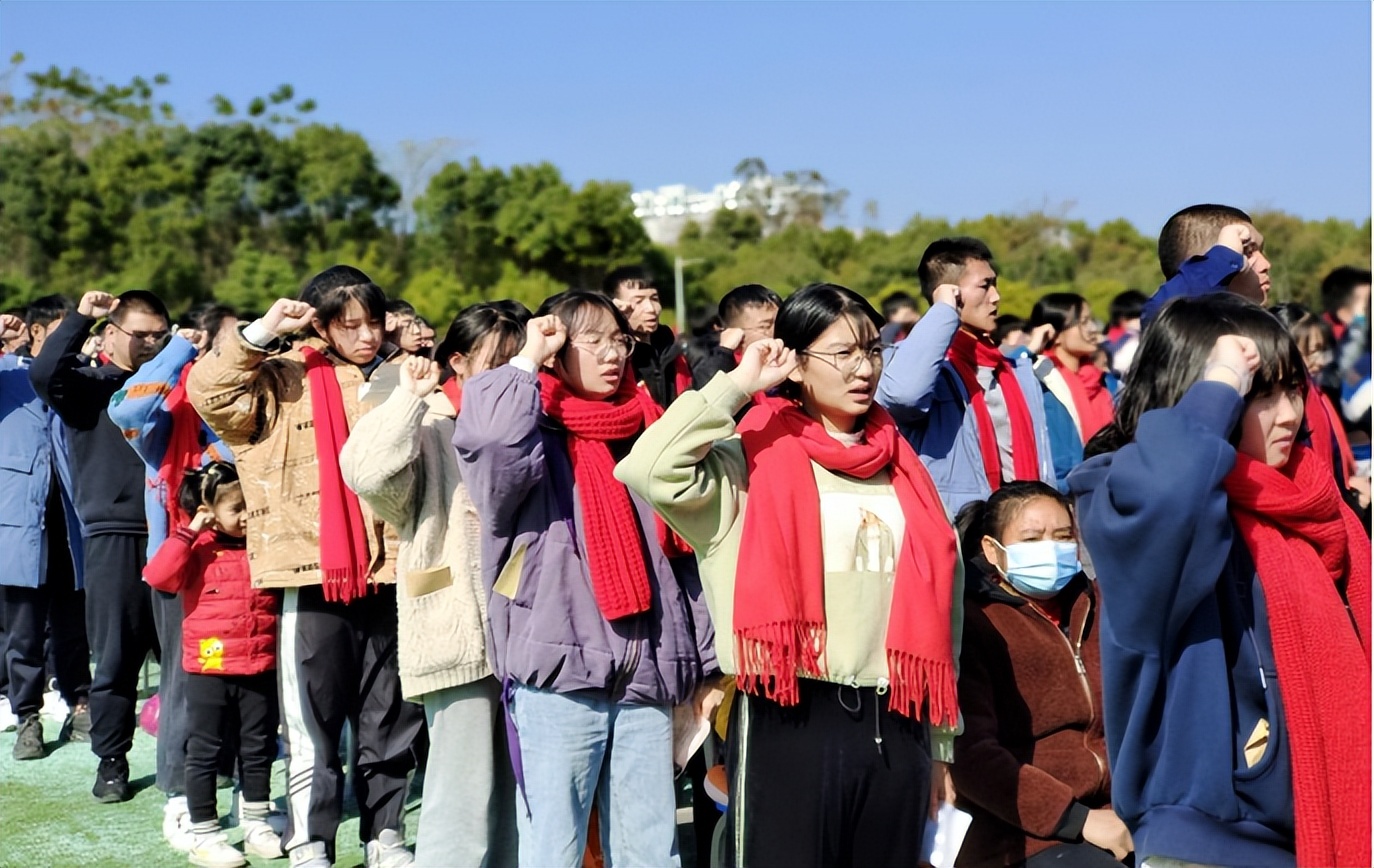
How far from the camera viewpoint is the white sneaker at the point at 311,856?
5098 mm

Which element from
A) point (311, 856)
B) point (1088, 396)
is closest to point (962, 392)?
point (311, 856)

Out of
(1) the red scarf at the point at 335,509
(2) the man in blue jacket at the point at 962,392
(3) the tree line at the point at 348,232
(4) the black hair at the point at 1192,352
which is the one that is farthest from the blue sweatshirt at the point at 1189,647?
(3) the tree line at the point at 348,232

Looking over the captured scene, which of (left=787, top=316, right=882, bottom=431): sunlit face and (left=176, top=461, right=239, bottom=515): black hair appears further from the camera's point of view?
(left=176, top=461, right=239, bottom=515): black hair

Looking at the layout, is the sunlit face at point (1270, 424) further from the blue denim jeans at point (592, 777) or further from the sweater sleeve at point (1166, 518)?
the blue denim jeans at point (592, 777)

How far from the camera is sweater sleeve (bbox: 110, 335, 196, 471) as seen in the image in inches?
231

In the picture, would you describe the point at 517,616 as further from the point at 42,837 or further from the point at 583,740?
the point at 42,837

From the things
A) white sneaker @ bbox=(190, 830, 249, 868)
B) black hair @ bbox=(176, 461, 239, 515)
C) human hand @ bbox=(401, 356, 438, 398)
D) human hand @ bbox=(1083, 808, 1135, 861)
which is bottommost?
white sneaker @ bbox=(190, 830, 249, 868)

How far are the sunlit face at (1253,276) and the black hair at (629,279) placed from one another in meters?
2.99

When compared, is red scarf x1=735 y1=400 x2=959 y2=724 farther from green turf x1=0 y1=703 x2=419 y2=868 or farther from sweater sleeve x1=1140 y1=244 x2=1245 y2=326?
green turf x1=0 y1=703 x2=419 y2=868

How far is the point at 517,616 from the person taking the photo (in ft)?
13.6

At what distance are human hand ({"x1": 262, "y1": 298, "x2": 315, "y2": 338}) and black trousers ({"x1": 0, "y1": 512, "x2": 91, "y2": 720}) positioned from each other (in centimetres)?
347

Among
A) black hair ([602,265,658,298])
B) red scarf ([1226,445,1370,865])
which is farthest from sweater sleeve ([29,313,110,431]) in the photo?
red scarf ([1226,445,1370,865])

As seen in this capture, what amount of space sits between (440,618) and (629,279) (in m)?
2.65

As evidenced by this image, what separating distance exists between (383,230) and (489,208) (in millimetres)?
4611
